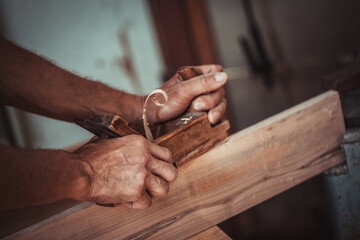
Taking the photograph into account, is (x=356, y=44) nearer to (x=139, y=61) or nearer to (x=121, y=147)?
(x=139, y=61)

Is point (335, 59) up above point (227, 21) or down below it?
below

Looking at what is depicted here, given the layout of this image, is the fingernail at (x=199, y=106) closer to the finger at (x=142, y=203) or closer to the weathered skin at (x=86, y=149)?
the weathered skin at (x=86, y=149)

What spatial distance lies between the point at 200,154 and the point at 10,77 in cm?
75

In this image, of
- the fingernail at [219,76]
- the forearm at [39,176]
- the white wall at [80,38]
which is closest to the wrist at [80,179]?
the forearm at [39,176]

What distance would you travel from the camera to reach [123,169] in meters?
0.83

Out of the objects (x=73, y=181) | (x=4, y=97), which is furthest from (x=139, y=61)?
(x=73, y=181)

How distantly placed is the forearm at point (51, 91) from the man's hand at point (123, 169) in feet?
1.30

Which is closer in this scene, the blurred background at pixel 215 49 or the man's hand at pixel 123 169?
the man's hand at pixel 123 169

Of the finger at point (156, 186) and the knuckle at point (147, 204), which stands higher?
the finger at point (156, 186)

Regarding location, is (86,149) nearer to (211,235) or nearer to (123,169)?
(123,169)

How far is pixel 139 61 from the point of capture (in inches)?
108

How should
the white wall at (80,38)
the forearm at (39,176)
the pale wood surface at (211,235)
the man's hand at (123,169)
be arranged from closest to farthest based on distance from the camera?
1. the forearm at (39,176)
2. the man's hand at (123,169)
3. the pale wood surface at (211,235)
4. the white wall at (80,38)

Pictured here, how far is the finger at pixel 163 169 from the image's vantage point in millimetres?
848

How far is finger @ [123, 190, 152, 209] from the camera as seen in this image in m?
0.85
